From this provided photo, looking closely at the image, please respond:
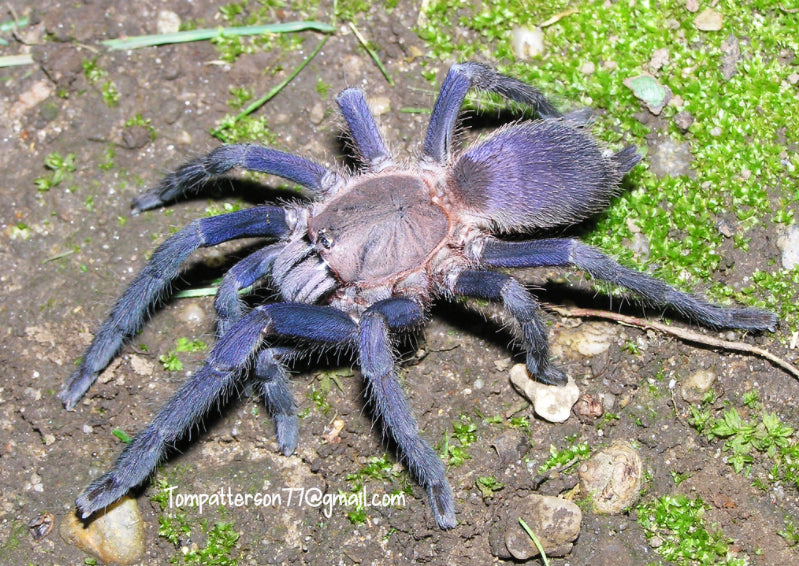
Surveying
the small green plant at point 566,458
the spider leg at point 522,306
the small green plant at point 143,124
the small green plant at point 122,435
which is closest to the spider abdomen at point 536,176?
the spider leg at point 522,306

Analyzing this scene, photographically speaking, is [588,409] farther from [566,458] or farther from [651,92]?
[651,92]

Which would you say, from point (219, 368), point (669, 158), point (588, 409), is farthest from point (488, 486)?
point (669, 158)

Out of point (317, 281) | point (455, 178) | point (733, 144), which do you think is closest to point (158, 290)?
point (317, 281)

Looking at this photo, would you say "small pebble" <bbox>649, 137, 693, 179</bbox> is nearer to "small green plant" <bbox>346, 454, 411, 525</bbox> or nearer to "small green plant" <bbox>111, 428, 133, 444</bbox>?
"small green plant" <bbox>346, 454, 411, 525</bbox>

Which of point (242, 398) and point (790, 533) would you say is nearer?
point (790, 533)

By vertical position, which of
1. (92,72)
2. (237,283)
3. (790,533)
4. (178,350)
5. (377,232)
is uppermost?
(92,72)

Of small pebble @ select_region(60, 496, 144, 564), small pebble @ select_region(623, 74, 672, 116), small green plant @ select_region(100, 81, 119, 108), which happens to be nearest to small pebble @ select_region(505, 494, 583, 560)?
small pebble @ select_region(60, 496, 144, 564)

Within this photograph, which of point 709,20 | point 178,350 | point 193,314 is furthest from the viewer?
point 709,20
